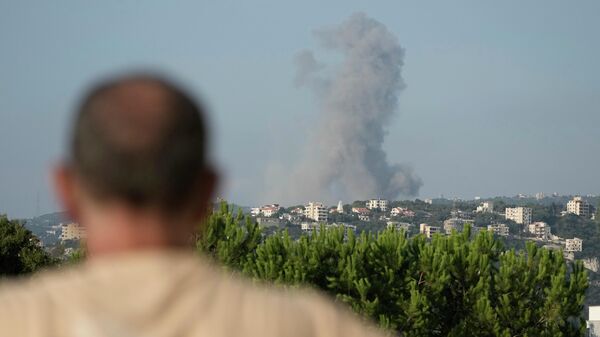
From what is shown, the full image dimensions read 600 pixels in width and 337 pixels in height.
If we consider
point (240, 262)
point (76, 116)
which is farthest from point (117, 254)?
point (240, 262)

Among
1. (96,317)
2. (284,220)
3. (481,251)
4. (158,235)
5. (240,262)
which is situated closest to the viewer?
(96,317)

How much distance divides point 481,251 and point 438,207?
156765mm

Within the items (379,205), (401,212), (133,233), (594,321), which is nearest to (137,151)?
(133,233)

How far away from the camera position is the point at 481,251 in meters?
38.7

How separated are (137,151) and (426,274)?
35.4 m

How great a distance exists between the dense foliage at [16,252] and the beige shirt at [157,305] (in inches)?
1808

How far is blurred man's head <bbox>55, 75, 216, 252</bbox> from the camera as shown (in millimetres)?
1601

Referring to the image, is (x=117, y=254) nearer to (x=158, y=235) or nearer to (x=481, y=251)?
(x=158, y=235)

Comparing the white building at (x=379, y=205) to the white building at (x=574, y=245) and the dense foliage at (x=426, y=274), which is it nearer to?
the white building at (x=574, y=245)

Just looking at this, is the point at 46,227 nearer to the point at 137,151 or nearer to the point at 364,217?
the point at 364,217

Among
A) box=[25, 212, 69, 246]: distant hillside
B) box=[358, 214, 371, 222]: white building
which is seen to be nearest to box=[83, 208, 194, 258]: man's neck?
box=[25, 212, 69, 246]: distant hillside

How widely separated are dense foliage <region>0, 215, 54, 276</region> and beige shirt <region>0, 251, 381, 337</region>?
45915 millimetres

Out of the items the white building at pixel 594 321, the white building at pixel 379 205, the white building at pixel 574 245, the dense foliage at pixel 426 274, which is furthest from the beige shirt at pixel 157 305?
the white building at pixel 574 245

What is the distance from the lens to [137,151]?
5.24 feet
